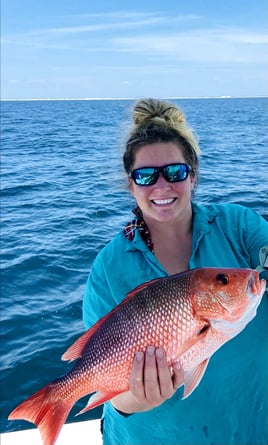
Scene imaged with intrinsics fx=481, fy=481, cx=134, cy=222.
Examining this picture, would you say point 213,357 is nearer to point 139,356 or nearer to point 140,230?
point 139,356

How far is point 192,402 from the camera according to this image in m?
2.18

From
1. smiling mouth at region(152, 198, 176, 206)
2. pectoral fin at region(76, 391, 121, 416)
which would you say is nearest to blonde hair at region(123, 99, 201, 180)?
smiling mouth at region(152, 198, 176, 206)

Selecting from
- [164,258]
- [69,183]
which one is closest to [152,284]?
[164,258]

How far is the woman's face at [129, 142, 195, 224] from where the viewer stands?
2234 millimetres

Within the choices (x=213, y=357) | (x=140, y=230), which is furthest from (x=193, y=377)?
(x=140, y=230)

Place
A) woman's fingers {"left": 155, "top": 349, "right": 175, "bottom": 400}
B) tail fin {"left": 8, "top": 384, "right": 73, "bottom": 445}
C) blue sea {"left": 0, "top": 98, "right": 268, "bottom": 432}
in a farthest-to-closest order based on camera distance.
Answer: blue sea {"left": 0, "top": 98, "right": 268, "bottom": 432} < tail fin {"left": 8, "top": 384, "right": 73, "bottom": 445} < woman's fingers {"left": 155, "top": 349, "right": 175, "bottom": 400}

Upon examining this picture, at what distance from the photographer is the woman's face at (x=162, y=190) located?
7.33 ft

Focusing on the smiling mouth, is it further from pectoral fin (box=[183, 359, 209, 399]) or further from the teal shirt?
pectoral fin (box=[183, 359, 209, 399])

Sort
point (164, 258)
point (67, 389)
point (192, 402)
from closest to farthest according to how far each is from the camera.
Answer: point (67, 389), point (192, 402), point (164, 258)

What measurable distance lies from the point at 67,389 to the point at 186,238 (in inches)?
35.2

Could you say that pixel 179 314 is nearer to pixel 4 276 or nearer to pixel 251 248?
pixel 251 248

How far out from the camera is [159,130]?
2.31 metres

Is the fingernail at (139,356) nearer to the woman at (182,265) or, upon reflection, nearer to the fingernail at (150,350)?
the fingernail at (150,350)

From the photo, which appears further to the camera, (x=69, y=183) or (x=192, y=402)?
(x=69, y=183)
